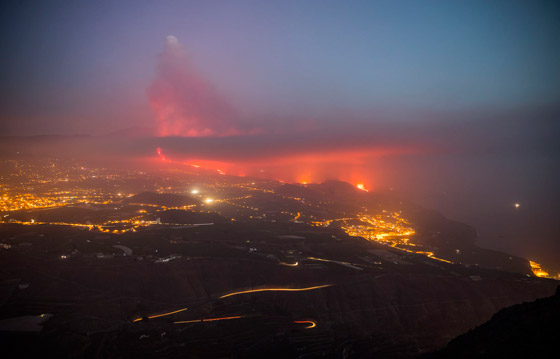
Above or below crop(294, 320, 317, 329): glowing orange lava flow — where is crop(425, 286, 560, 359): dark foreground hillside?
above

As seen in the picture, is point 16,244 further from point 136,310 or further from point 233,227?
point 233,227

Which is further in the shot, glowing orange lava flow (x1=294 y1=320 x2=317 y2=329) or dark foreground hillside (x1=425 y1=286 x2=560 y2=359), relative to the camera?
glowing orange lava flow (x1=294 y1=320 x2=317 y2=329)

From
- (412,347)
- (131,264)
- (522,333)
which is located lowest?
(412,347)

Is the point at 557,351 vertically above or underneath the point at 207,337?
above

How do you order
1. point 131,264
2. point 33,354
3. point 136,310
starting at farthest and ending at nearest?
point 131,264, point 136,310, point 33,354

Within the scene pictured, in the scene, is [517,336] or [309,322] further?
[309,322]

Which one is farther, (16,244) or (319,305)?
(16,244)

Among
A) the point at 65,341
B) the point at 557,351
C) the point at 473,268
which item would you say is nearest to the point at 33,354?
the point at 65,341

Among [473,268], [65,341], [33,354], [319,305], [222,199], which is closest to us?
[33,354]

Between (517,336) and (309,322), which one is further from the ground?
(517,336)

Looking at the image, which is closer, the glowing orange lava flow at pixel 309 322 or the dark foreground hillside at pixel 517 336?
the dark foreground hillside at pixel 517 336

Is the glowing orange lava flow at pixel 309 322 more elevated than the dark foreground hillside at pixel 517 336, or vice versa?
the dark foreground hillside at pixel 517 336
